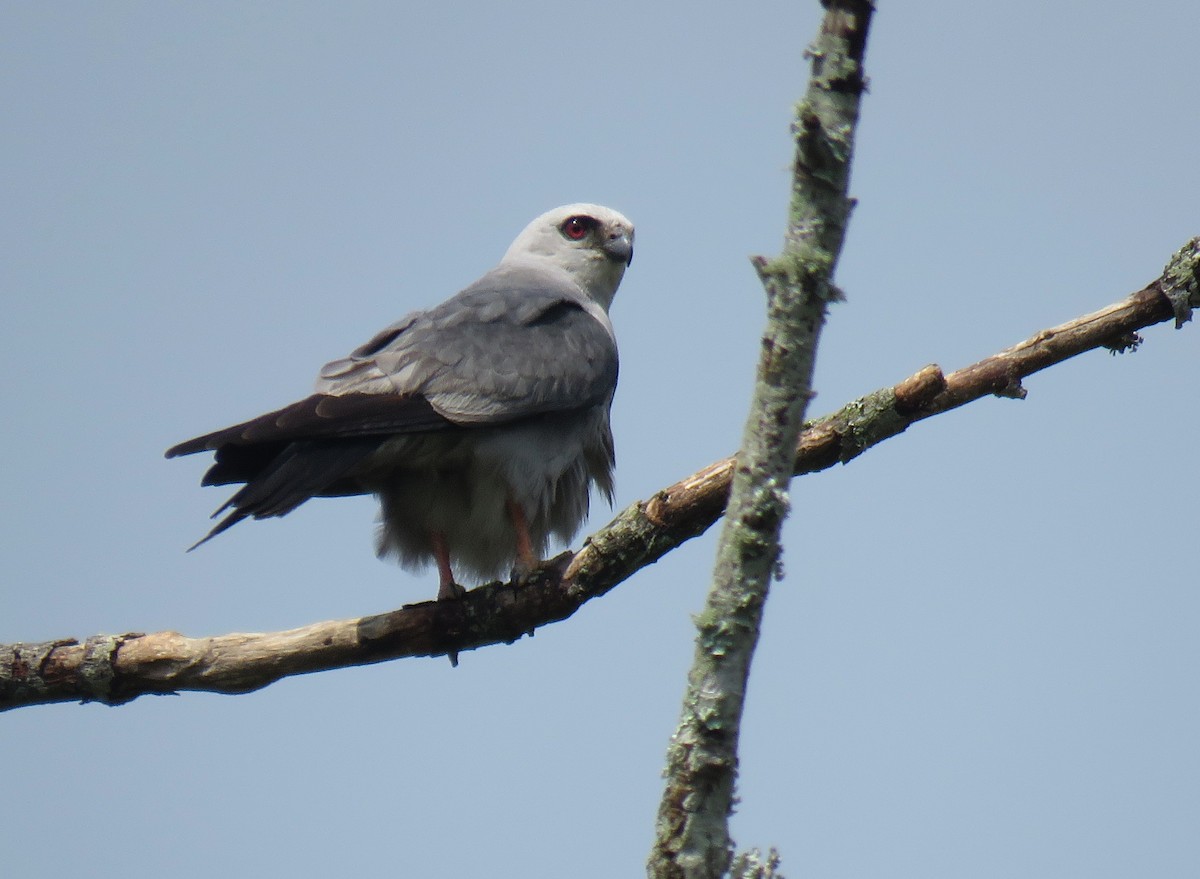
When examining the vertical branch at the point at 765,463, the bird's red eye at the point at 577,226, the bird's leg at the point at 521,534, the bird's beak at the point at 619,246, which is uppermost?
the bird's red eye at the point at 577,226

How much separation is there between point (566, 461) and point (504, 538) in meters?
0.48

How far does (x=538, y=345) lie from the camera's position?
19.2 feet

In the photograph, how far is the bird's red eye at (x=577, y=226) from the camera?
7.57 meters

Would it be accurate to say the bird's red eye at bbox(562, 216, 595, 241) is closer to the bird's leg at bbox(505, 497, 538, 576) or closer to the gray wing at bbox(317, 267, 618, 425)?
the gray wing at bbox(317, 267, 618, 425)

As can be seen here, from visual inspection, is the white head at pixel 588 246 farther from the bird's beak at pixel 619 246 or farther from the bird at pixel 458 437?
the bird at pixel 458 437

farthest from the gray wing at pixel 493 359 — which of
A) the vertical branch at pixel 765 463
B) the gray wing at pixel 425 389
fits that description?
the vertical branch at pixel 765 463

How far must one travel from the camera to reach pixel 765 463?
9.80ft

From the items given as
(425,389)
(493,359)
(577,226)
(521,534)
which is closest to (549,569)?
(521,534)

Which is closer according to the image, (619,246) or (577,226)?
(619,246)

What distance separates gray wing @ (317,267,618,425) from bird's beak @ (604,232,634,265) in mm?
1028

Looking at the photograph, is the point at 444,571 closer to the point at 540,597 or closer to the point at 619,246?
the point at 540,597

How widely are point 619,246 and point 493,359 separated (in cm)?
210

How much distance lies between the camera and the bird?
16.3ft

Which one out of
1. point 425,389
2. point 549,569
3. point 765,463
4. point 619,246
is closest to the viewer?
point 765,463
